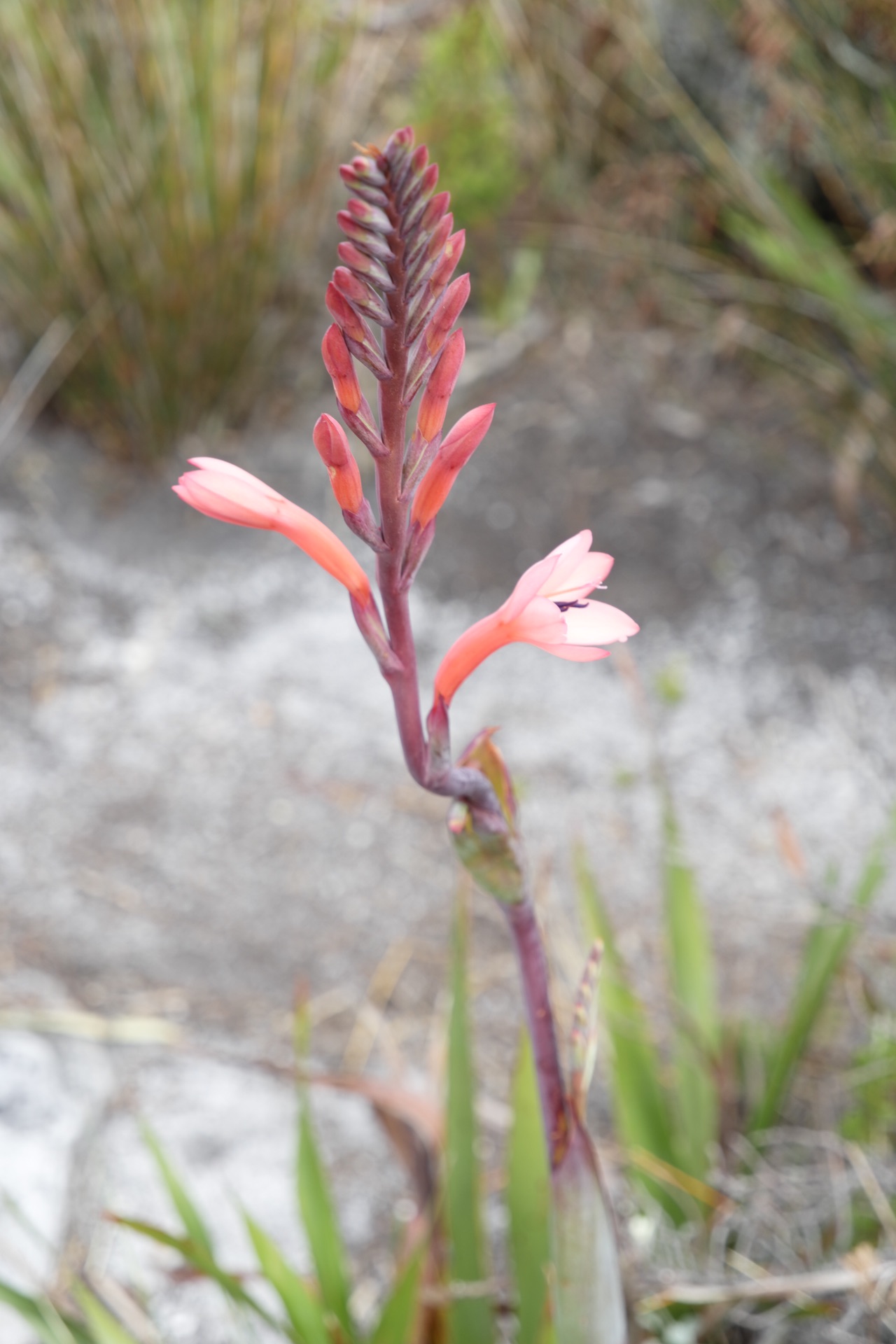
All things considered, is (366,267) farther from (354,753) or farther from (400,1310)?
(354,753)

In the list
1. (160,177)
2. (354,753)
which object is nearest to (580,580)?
(354,753)

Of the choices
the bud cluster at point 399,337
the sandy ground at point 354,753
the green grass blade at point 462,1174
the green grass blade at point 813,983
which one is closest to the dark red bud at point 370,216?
the bud cluster at point 399,337

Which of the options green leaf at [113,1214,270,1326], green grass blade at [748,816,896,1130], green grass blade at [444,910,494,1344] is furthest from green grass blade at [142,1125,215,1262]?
green grass blade at [748,816,896,1130]

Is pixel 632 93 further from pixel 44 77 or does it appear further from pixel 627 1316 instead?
pixel 627 1316

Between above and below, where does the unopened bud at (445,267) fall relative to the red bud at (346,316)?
above

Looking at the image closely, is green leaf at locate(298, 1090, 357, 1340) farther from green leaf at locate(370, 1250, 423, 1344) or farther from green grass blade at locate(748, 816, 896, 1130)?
green grass blade at locate(748, 816, 896, 1130)

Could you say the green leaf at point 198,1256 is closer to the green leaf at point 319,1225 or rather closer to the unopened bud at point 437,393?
the green leaf at point 319,1225
